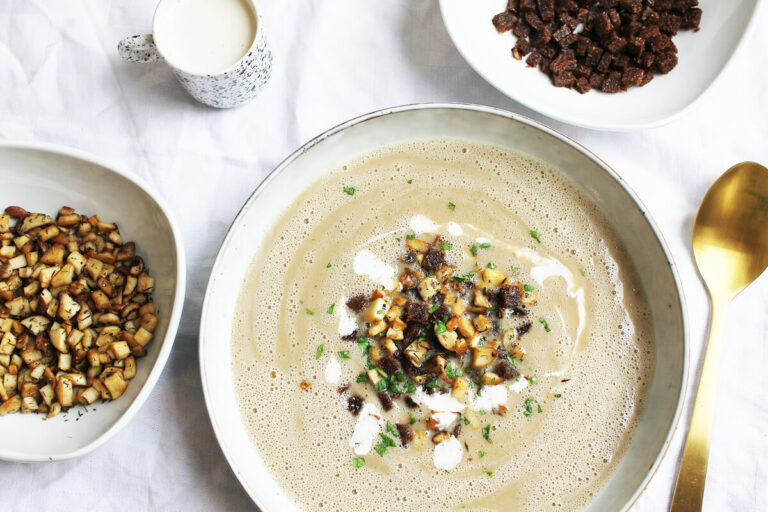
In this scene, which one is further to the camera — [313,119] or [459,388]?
[313,119]

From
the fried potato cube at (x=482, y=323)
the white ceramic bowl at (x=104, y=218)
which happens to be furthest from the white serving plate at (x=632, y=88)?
the white ceramic bowl at (x=104, y=218)

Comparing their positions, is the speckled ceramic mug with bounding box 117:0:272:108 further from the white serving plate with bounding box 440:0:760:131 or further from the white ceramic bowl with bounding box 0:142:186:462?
the white serving plate with bounding box 440:0:760:131

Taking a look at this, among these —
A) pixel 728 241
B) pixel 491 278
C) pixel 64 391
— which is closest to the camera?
pixel 64 391

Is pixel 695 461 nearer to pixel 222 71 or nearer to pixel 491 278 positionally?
pixel 491 278

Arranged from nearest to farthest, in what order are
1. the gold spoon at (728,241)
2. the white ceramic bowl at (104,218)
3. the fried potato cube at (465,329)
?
the white ceramic bowl at (104,218)
the fried potato cube at (465,329)
the gold spoon at (728,241)

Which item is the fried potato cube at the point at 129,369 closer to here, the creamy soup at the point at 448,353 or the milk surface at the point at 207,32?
the creamy soup at the point at 448,353

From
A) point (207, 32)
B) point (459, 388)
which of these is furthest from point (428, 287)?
point (207, 32)

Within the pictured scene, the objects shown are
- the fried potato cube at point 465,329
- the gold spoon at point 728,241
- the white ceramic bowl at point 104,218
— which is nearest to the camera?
Answer: the white ceramic bowl at point 104,218
